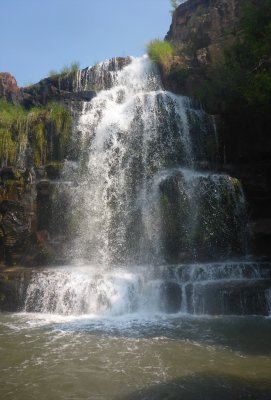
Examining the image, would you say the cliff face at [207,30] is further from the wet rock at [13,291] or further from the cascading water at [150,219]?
the wet rock at [13,291]

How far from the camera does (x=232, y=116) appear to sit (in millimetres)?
17609

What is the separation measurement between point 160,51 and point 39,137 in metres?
8.69

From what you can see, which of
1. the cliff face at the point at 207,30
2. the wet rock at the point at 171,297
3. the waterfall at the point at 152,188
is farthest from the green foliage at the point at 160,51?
the wet rock at the point at 171,297

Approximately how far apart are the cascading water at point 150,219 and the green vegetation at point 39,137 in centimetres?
84

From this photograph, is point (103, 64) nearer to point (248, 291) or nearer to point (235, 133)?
point (235, 133)

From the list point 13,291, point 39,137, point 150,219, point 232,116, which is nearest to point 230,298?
point 150,219

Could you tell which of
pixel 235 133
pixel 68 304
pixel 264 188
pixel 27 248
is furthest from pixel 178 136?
pixel 68 304

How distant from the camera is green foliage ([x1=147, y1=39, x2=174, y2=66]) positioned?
2230 cm

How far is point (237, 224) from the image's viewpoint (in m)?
15.0

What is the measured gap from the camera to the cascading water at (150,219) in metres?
11.6

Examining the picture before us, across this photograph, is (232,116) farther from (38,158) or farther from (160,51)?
(38,158)

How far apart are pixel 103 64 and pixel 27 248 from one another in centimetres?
1306

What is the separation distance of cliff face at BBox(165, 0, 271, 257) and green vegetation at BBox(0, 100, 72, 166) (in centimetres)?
642

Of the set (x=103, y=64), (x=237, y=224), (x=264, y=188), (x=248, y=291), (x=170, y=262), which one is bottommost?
(x=248, y=291)
